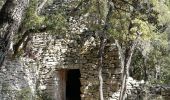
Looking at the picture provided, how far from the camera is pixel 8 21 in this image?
4027 mm

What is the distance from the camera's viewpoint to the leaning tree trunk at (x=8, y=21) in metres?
4.00

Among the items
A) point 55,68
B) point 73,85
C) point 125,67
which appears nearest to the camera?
point 125,67

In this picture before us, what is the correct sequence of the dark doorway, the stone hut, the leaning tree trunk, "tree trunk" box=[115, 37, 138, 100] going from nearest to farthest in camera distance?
1. the leaning tree trunk
2. "tree trunk" box=[115, 37, 138, 100]
3. the stone hut
4. the dark doorway

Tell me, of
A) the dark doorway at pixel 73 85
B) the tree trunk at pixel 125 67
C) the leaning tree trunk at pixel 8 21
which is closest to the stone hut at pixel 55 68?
the tree trunk at pixel 125 67

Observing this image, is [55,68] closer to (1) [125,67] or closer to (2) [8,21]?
(1) [125,67]

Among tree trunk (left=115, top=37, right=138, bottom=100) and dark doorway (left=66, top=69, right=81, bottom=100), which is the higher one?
tree trunk (left=115, top=37, right=138, bottom=100)

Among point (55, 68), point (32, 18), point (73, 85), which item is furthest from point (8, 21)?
point (73, 85)

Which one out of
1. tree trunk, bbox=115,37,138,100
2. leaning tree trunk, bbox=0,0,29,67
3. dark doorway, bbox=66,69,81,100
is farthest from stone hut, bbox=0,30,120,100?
leaning tree trunk, bbox=0,0,29,67

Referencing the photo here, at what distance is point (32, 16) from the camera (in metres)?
9.52

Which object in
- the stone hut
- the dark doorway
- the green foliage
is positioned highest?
the green foliage

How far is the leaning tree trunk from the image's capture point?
400 cm

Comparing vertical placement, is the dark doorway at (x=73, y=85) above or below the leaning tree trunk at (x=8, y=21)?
below

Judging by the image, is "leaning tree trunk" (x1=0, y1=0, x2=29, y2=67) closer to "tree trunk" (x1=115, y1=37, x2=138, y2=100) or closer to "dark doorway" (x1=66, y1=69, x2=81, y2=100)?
"tree trunk" (x1=115, y1=37, x2=138, y2=100)

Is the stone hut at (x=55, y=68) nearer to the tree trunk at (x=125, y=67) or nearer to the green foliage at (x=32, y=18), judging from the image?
the tree trunk at (x=125, y=67)
